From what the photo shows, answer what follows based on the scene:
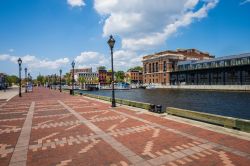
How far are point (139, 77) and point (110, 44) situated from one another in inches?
5835

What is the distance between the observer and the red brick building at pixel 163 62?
10344 cm

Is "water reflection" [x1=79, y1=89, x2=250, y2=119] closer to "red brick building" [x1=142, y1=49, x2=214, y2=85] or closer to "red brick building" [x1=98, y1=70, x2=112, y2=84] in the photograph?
"red brick building" [x1=142, y1=49, x2=214, y2=85]

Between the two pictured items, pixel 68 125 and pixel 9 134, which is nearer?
pixel 9 134

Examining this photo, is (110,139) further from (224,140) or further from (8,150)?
(224,140)

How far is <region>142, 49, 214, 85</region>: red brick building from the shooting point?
10344 cm

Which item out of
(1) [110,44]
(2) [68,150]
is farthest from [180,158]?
(1) [110,44]

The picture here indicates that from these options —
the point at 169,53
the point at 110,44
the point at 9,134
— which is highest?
the point at 169,53

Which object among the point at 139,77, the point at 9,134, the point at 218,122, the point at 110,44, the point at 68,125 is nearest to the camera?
the point at 9,134

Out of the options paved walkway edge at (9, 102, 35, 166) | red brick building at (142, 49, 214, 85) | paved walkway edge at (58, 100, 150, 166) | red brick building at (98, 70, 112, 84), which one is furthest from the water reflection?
red brick building at (98, 70, 112, 84)

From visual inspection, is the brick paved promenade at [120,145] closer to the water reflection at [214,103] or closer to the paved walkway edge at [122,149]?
the paved walkway edge at [122,149]

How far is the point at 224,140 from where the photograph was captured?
8.26 metres

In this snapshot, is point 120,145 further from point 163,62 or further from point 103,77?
point 103,77

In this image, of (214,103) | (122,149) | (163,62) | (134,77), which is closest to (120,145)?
(122,149)

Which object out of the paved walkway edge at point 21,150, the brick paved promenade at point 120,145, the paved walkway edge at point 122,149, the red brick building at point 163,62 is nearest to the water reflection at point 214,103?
the brick paved promenade at point 120,145
